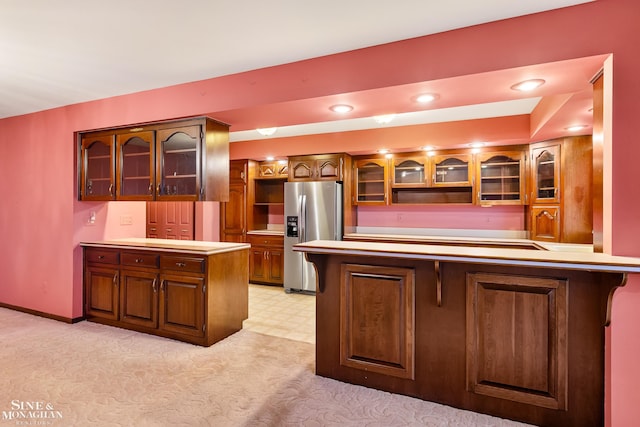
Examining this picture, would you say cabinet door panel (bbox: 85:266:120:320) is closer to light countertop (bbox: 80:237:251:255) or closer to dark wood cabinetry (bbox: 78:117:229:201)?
light countertop (bbox: 80:237:251:255)

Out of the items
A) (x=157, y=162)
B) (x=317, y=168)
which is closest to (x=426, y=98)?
(x=157, y=162)

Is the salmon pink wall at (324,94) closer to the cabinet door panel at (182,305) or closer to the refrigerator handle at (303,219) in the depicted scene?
the cabinet door panel at (182,305)

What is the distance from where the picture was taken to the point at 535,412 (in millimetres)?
2002

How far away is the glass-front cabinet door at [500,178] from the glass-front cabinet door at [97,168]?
4.60 m

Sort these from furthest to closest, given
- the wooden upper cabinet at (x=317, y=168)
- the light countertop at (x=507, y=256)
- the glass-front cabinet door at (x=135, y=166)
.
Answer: the wooden upper cabinet at (x=317, y=168)
the glass-front cabinet door at (x=135, y=166)
the light countertop at (x=507, y=256)

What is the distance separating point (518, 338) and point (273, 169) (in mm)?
4557

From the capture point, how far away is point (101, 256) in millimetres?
3617

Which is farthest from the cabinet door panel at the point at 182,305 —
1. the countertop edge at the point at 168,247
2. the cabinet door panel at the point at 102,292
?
the cabinet door panel at the point at 102,292

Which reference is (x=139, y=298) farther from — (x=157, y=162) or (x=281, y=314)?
(x=281, y=314)

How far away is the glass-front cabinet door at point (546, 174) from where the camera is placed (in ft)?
12.9

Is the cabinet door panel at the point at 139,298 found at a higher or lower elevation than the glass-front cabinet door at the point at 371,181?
lower

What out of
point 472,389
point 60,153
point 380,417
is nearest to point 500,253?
point 472,389

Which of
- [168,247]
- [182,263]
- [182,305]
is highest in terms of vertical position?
[168,247]

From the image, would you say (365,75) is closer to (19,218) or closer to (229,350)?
(229,350)
